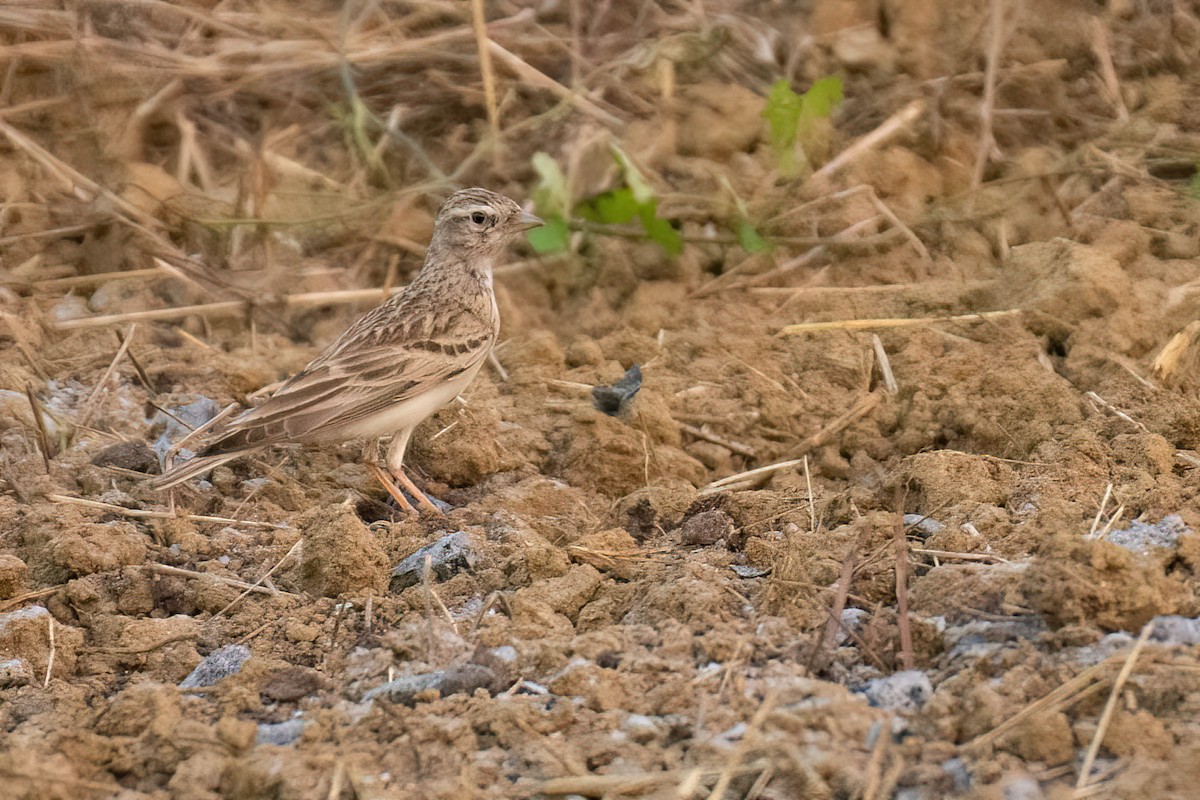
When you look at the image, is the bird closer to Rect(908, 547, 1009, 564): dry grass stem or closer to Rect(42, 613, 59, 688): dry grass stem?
Rect(42, 613, 59, 688): dry grass stem

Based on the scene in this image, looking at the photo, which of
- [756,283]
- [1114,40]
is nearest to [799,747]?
[756,283]

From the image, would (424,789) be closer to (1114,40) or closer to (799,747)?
(799,747)

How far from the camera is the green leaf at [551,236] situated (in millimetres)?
6922

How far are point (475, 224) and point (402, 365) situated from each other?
3.02 ft

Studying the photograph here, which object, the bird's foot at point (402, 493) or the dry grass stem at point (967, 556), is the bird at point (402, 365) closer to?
the bird's foot at point (402, 493)

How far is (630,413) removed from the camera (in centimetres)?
582

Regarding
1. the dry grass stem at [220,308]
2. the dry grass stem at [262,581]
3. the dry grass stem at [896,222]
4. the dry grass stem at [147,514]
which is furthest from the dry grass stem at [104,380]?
the dry grass stem at [896,222]

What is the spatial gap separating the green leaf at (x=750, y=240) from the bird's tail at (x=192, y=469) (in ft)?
9.74

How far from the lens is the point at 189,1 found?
8.79 m

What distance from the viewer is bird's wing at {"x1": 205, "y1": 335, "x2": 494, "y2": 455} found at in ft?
17.4

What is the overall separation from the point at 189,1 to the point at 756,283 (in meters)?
4.44

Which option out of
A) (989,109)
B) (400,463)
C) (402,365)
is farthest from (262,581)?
(989,109)

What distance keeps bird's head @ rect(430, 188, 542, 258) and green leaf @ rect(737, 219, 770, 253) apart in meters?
1.19

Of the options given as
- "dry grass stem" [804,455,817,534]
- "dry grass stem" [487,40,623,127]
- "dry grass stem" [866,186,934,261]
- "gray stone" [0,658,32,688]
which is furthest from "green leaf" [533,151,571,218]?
"gray stone" [0,658,32,688]
